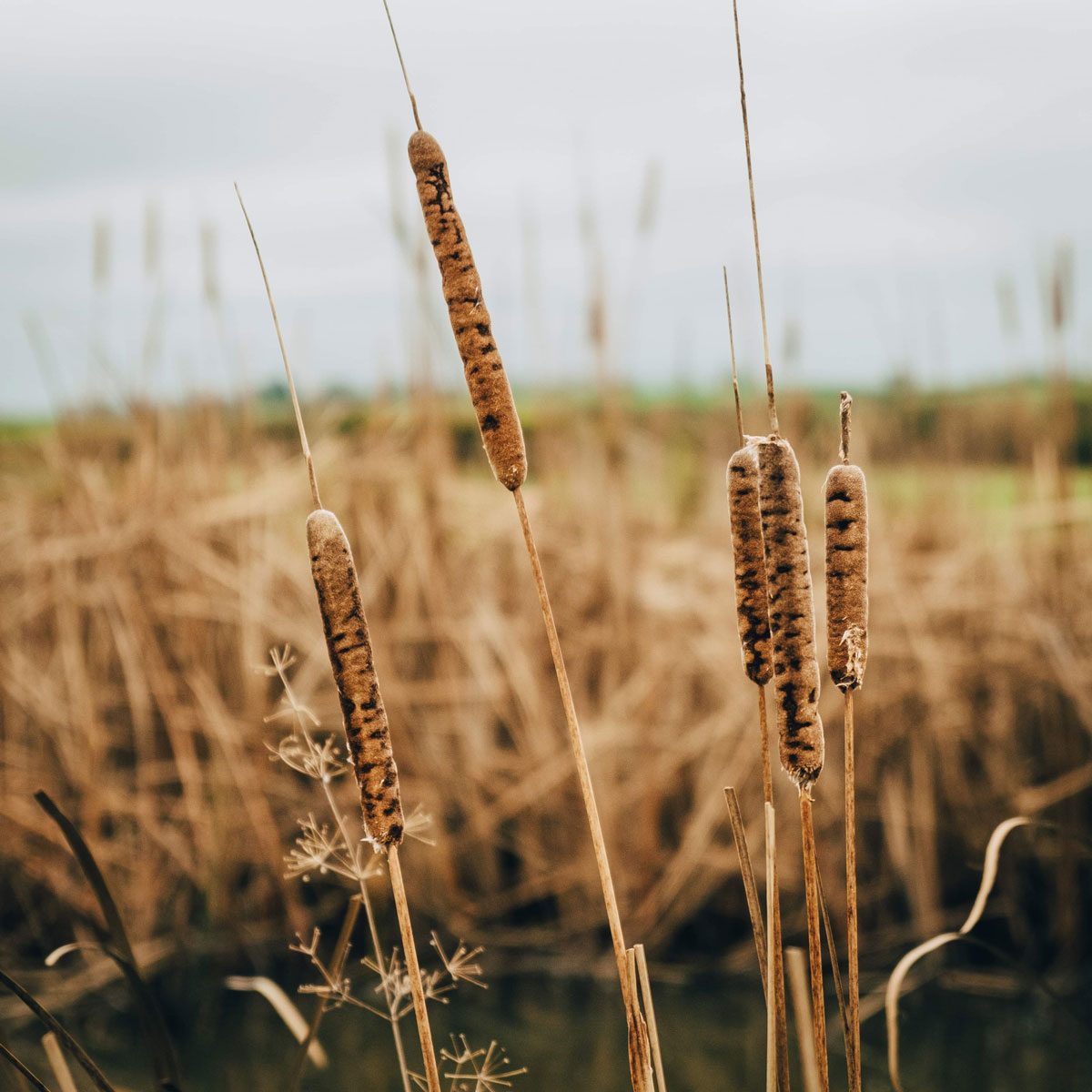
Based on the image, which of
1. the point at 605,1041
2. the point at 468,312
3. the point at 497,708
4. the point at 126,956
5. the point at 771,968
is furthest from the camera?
the point at 497,708

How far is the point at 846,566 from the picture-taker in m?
0.62

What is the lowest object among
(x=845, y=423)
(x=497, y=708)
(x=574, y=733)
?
(x=497, y=708)

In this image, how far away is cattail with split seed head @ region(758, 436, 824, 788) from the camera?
0.59 metres

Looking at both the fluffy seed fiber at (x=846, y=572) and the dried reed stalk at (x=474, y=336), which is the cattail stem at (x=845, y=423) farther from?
the dried reed stalk at (x=474, y=336)

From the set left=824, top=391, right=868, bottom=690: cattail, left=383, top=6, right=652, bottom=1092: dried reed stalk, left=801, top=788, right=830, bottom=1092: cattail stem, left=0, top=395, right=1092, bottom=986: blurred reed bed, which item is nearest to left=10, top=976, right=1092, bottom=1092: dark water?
left=0, top=395, right=1092, bottom=986: blurred reed bed

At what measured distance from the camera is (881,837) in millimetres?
2584

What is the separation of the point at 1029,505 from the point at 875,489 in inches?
21.0

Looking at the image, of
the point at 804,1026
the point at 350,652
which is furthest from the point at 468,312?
the point at 804,1026

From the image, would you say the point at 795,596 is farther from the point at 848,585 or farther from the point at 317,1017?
the point at 317,1017

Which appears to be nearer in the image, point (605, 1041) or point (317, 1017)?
point (317, 1017)

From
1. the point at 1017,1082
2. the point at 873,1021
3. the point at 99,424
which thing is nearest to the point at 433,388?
the point at 99,424

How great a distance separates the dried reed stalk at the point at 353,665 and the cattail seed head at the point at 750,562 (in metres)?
0.20

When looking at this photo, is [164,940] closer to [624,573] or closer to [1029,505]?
[624,573]

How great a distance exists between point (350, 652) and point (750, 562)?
225mm
